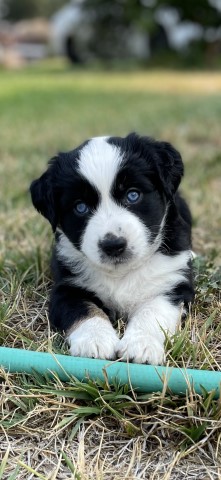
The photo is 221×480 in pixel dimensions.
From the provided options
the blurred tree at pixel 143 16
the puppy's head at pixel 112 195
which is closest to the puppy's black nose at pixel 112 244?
the puppy's head at pixel 112 195

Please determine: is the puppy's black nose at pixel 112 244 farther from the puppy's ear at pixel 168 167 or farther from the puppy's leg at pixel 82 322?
the puppy's ear at pixel 168 167

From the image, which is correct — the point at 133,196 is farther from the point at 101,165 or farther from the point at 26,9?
the point at 26,9

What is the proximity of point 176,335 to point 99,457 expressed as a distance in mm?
745

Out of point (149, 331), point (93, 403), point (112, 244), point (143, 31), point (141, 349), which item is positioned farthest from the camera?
point (143, 31)

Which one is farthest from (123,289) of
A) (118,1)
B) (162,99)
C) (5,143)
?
(118,1)

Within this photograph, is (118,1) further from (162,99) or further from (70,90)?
(162,99)

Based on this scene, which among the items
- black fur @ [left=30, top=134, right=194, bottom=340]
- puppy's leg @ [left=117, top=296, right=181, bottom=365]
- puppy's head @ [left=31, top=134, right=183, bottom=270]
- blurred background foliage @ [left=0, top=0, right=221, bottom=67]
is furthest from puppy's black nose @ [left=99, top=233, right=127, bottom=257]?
blurred background foliage @ [left=0, top=0, right=221, bottom=67]

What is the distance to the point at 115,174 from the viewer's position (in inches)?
127

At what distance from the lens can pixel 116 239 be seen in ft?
10.2

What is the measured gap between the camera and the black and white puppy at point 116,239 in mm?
3131

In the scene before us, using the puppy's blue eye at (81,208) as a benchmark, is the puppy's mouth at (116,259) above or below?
below

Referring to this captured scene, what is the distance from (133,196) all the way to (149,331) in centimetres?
77

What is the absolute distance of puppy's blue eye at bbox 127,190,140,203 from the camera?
10.9 feet

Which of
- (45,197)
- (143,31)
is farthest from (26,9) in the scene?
(45,197)
